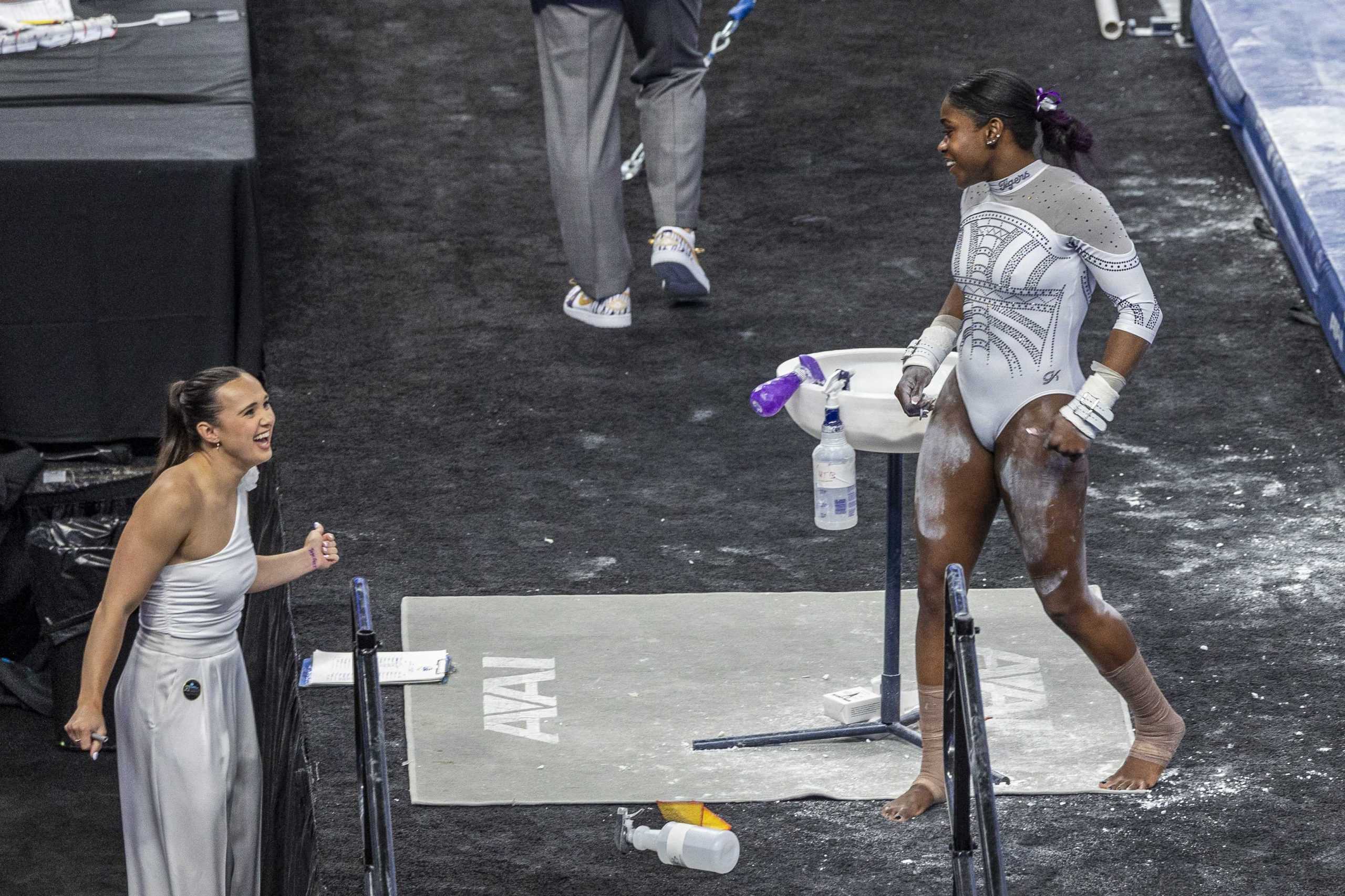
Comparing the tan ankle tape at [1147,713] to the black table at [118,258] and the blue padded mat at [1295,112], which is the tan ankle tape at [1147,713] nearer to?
the blue padded mat at [1295,112]

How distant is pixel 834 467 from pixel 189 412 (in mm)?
1429

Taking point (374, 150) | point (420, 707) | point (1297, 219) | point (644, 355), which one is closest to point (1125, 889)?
point (420, 707)

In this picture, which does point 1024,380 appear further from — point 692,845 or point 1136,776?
point 692,845

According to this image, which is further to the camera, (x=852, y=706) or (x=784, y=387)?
(x=852, y=706)

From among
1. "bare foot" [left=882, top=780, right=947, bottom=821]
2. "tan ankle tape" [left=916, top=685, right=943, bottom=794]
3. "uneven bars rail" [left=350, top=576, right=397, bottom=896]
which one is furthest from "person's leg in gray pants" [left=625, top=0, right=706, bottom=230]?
"uneven bars rail" [left=350, top=576, right=397, bottom=896]

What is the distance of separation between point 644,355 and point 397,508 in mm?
1215

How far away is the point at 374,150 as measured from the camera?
7.89m

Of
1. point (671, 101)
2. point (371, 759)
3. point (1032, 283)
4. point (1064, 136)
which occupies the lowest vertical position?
point (371, 759)

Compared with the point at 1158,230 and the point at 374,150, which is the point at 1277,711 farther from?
the point at 374,150

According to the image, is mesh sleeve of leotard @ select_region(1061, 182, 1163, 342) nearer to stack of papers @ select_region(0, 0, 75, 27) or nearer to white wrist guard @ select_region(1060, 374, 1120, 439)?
white wrist guard @ select_region(1060, 374, 1120, 439)

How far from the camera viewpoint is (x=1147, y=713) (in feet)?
13.4

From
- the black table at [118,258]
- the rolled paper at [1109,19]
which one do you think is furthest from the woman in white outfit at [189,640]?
the rolled paper at [1109,19]

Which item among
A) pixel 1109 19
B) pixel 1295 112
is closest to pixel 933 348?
pixel 1295 112

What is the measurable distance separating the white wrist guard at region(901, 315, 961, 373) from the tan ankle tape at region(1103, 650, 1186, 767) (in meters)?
0.76
